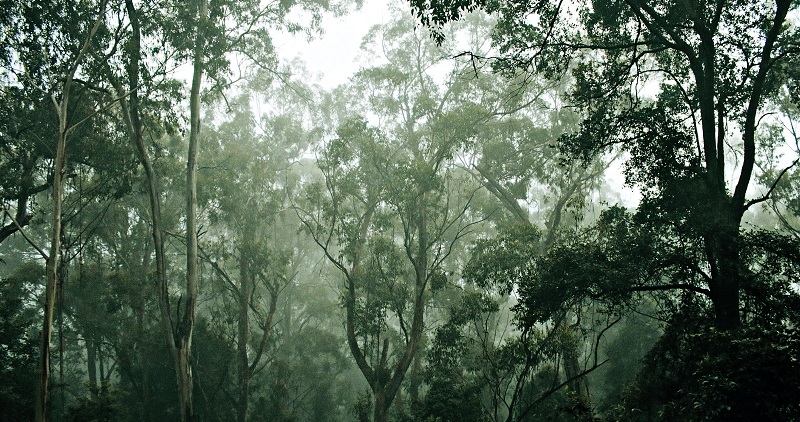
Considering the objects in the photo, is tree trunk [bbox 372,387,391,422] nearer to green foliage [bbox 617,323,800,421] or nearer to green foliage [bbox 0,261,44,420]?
green foliage [bbox 617,323,800,421]

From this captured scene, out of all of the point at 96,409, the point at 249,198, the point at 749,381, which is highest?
the point at 249,198

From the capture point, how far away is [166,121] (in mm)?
11734

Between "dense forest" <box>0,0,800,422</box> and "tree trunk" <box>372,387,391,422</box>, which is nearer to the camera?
"dense forest" <box>0,0,800,422</box>

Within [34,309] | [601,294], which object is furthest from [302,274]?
[601,294]

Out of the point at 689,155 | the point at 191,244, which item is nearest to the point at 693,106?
the point at 689,155

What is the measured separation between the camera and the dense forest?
23.7 ft

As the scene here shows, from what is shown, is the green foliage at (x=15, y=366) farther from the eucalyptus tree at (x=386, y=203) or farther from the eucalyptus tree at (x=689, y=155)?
the eucalyptus tree at (x=689, y=155)

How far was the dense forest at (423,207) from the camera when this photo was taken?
7.22 meters

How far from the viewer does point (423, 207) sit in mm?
14812

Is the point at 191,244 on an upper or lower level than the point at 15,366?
upper

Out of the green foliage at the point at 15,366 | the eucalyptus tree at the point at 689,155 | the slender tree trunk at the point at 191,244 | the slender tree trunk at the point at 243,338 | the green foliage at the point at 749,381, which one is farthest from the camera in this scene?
the slender tree trunk at the point at 243,338

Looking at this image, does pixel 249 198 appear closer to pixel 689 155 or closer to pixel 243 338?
pixel 243 338

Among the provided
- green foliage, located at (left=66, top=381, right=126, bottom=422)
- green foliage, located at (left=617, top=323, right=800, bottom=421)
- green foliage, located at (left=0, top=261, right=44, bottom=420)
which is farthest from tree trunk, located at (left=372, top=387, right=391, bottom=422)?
green foliage, located at (left=0, top=261, right=44, bottom=420)

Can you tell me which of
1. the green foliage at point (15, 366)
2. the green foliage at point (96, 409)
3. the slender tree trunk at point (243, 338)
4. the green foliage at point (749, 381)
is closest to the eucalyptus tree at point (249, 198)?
the slender tree trunk at point (243, 338)
